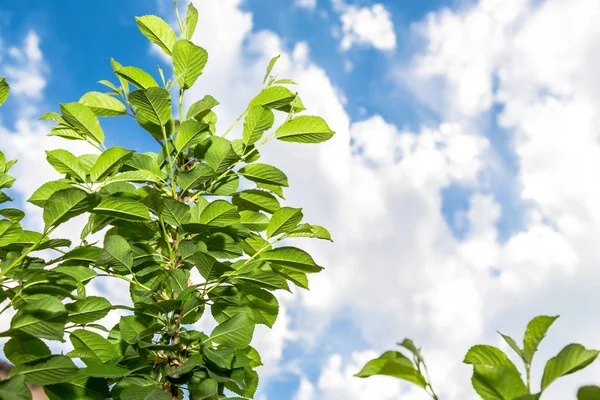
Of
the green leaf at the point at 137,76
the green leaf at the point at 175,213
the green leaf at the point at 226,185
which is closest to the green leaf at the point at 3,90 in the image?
the green leaf at the point at 137,76

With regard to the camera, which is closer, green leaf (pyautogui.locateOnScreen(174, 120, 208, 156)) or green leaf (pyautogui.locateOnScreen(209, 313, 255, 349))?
green leaf (pyautogui.locateOnScreen(209, 313, 255, 349))

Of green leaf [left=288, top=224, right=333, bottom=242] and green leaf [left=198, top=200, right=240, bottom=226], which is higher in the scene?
green leaf [left=288, top=224, right=333, bottom=242]

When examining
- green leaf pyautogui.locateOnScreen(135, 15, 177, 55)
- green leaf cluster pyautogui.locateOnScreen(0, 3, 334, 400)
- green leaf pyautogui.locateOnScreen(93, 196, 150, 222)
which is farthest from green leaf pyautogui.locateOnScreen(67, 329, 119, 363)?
green leaf pyautogui.locateOnScreen(135, 15, 177, 55)

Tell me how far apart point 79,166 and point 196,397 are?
3.69 ft

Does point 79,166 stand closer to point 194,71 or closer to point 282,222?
point 194,71

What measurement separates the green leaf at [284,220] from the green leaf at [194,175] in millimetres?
350

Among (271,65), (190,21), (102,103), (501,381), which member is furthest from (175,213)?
(501,381)

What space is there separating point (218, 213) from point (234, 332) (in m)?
0.51

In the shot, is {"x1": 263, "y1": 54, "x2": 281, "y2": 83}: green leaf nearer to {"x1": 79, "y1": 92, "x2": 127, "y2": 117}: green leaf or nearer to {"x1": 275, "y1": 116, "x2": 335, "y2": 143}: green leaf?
{"x1": 275, "y1": 116, "x2": 335, "y2": 143}: green leaf

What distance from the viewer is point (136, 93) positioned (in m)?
2.39

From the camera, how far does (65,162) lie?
2410 mm

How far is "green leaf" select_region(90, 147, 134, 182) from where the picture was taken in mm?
2092

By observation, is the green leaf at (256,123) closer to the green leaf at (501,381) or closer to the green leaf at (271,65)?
the green leaf at (271,65)

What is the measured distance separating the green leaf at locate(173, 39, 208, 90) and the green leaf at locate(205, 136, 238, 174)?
1.28 ft
